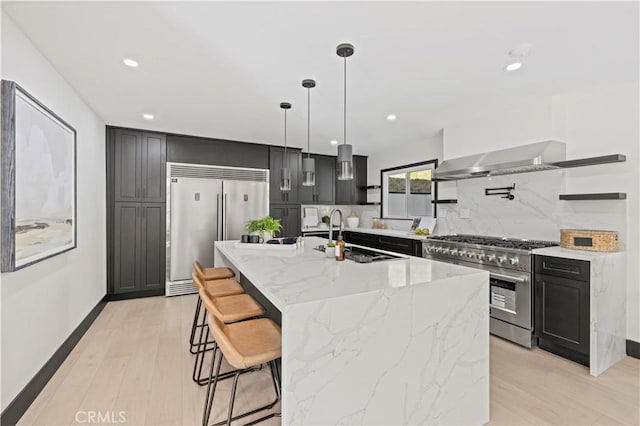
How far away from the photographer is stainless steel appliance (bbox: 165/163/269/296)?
4535 mm

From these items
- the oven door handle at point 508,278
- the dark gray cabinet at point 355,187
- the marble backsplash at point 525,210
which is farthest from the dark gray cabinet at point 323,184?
the oven door handle at point 508,278

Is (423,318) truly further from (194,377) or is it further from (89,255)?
(89,255)

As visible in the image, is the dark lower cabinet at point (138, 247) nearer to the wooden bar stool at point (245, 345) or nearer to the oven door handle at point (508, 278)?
the wooden bar stool at point (245, 345)

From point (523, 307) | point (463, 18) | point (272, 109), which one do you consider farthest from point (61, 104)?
point (523, 307)

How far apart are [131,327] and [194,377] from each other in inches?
59.9

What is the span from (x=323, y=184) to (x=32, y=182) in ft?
14.6

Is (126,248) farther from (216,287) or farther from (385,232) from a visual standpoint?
(385,232)

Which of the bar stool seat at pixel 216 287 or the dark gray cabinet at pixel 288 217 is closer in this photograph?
the bar stool seat at pixel 216 287

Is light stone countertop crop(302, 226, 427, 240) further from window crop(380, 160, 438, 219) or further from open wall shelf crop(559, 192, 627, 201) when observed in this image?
open wall shelf crop(559, 192, 627, 201)

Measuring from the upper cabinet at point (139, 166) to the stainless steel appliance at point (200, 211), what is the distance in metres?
0.16

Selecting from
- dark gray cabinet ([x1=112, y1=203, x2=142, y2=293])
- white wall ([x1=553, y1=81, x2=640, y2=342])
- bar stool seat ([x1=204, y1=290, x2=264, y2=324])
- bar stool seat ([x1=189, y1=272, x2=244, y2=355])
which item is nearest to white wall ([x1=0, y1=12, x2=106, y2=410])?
dark gray cabinet ([x1=112, y1=203, x2=142, y2=293])

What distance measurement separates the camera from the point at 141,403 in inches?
80.4

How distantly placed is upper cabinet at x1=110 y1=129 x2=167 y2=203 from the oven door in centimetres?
442

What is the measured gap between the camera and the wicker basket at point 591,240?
2.66 metres
